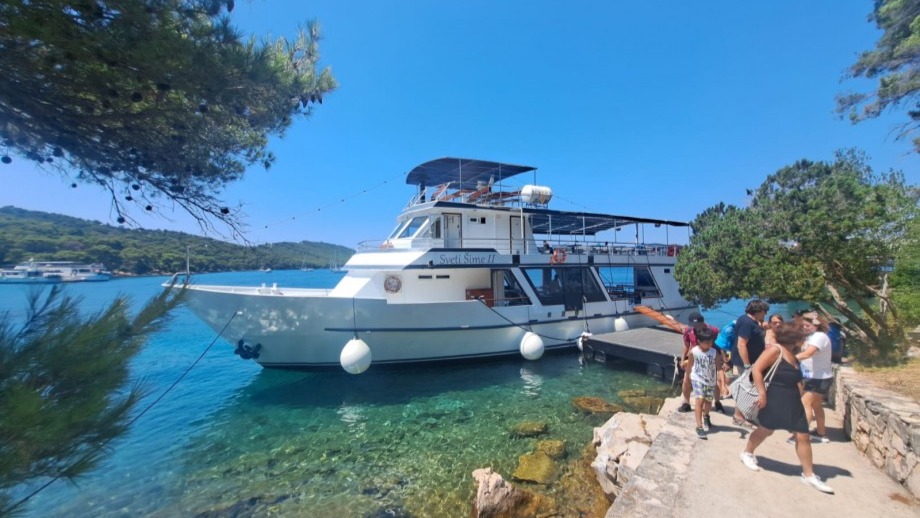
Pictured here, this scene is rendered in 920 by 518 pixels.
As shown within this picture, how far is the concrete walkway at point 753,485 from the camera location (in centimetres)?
305

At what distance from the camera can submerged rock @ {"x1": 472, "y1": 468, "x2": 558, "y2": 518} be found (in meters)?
4.70

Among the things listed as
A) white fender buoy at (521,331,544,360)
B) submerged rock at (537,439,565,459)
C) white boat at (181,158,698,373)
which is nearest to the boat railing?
white boat at (181,158,698,373)

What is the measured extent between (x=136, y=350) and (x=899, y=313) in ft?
34.3

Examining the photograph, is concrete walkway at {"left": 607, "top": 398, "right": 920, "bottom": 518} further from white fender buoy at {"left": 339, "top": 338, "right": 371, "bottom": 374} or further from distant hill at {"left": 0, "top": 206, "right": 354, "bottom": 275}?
white fender buoy at {"left": 339, "top": 338, "right": 371, "bottom": 374}

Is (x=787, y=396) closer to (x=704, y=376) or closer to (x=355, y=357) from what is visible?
(x=704, y=376)

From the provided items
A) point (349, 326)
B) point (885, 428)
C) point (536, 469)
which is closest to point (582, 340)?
point (536, 469)

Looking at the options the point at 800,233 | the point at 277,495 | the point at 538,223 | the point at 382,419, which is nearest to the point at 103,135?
the point at 277,495

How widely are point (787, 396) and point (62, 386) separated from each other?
527 centimetres

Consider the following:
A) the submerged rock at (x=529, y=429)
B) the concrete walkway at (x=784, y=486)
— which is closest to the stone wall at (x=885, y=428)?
the concrete walkway at (x=784, y=486)

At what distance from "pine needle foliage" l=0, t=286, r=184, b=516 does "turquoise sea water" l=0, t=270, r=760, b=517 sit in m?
0.14

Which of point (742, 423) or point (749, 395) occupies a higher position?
point (749, 395)

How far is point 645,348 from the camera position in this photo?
1042 centimetres

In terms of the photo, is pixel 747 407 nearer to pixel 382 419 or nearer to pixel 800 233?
pixel 800 233

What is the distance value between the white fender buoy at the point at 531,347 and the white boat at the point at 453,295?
3 centimetres
